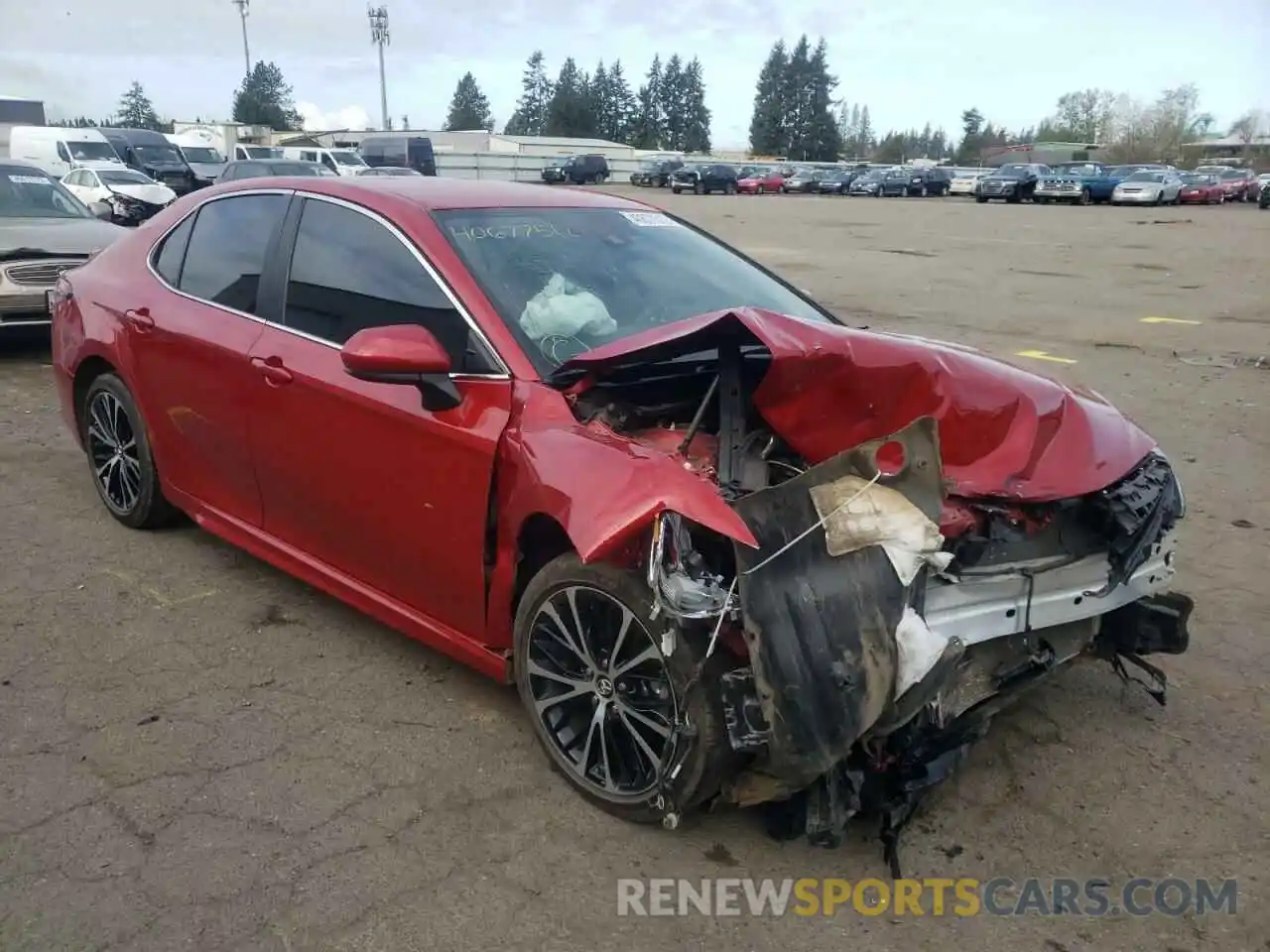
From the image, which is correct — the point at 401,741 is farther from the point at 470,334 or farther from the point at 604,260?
the point at 604,260

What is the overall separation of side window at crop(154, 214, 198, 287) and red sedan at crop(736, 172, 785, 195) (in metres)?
51.0

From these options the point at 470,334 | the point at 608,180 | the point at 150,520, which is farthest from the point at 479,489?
the point at 608,180

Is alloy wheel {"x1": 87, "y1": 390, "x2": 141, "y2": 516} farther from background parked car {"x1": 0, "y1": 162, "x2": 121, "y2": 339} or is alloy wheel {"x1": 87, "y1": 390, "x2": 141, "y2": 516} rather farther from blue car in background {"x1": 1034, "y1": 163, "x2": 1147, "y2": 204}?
blue car in background {"x1": 1034, "y1": 163, "x2": 1147, "y2": 204}

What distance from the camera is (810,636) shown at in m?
2.62

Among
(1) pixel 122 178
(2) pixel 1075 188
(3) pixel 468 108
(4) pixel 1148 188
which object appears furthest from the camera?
(3) pixel 468 108

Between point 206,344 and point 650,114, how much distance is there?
410ft

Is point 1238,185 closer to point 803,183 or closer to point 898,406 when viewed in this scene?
point 803,183

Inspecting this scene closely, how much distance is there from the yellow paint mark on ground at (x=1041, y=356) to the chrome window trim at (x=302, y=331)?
733 cm

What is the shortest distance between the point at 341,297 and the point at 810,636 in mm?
2169

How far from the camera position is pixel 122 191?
68.3 feet

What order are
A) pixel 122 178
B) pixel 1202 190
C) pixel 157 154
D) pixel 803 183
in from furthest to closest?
1. pixel 803 183
2. pixel 1202 190
3. pixel 157 154
4. pixel 122 178

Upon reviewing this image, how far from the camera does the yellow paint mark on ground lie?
382 inches

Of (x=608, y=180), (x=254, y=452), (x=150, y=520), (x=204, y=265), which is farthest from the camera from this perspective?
(x=608, y=180)

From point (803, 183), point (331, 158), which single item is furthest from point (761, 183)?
point (331, 158)
